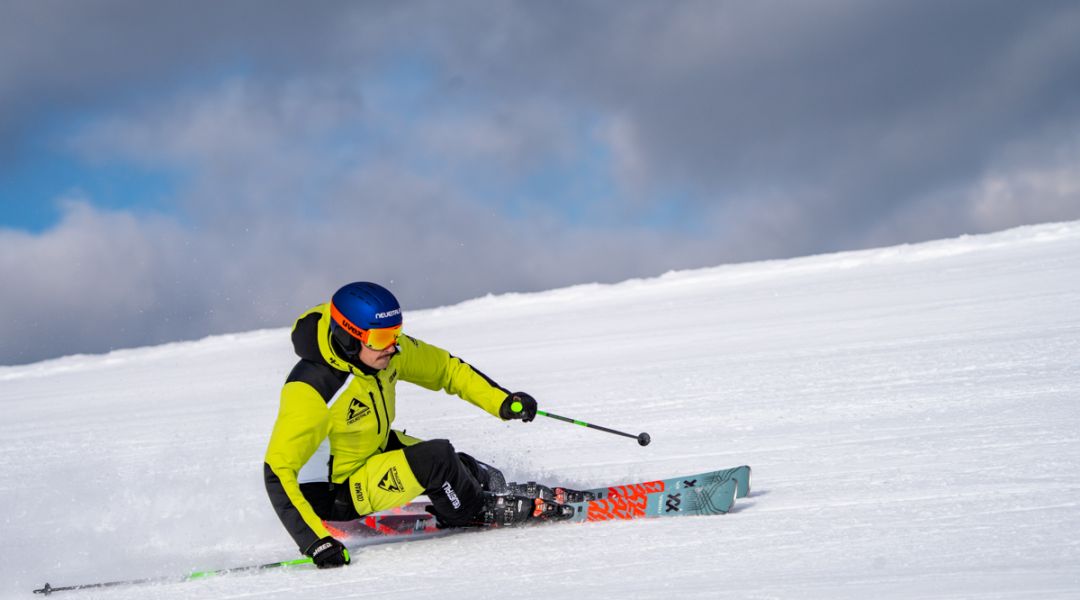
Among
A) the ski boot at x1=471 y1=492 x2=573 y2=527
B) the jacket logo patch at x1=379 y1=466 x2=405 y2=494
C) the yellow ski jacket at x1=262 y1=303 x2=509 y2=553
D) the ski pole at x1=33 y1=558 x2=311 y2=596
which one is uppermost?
the yellow ski jacket at x1=262 y1=303 x2=509 y2=553

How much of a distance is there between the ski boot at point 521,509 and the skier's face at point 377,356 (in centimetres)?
94

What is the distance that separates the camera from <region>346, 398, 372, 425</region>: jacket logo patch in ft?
14.6

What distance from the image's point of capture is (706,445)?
19.9ft

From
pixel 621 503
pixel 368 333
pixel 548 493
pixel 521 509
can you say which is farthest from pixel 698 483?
pixel 368 333

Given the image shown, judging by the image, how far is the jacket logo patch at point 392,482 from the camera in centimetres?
452

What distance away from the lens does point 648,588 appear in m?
3.53

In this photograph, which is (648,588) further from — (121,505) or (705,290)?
(705,290)

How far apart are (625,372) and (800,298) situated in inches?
151

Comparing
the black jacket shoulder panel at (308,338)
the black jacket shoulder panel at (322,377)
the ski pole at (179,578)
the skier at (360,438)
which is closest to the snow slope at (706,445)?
the ski pole at (179,578)

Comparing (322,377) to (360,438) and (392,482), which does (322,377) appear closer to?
(360,438)

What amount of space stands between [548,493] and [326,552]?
1.27 metres

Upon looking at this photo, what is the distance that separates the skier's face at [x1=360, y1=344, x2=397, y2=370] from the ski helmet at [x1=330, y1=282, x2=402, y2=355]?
1.3 inches

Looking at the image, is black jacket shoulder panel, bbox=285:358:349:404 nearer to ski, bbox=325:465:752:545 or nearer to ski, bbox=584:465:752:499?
ski, bbox=325:465:752:545

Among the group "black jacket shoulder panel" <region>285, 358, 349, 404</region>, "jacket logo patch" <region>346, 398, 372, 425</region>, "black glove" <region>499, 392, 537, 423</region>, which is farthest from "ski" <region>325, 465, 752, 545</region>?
"black jacket shoulder panel" <region>285, 358, 349, 404</region>
